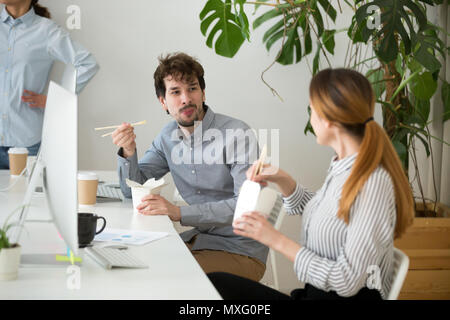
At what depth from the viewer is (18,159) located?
2758 millimetres

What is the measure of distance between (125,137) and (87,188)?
10.0 inches

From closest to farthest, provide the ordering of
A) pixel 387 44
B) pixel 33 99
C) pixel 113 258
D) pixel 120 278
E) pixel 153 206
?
pixel 120 278
pixel 113 258
pixel 153 206
pixel 387 44
pixel 33 99

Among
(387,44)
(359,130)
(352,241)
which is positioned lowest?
(352,241)

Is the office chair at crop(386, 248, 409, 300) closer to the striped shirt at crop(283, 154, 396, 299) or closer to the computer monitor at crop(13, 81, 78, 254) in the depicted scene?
the striped shirt at crop(283, 154, 396, 299)

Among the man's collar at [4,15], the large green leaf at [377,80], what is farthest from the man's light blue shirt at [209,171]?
the man's collar at [4,15]

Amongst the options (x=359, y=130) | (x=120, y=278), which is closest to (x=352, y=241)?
(x=359, y=130)

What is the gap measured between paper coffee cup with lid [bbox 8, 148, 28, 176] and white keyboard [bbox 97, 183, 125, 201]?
453 millimetres

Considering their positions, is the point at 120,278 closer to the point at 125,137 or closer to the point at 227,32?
the point at 125,137

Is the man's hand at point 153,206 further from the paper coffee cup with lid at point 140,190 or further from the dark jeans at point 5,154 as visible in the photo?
the dark jeans at point 5,154

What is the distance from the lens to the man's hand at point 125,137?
2.31m

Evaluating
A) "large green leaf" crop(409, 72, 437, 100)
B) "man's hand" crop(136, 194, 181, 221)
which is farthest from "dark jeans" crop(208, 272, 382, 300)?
"large green leaf" crop(409, 72, 437, 100)

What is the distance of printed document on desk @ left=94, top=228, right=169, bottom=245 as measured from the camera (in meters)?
1.71

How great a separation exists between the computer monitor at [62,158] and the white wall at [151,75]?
2.35 metres

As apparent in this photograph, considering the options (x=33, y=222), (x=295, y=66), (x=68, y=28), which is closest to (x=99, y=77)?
(x=68, y=28)
